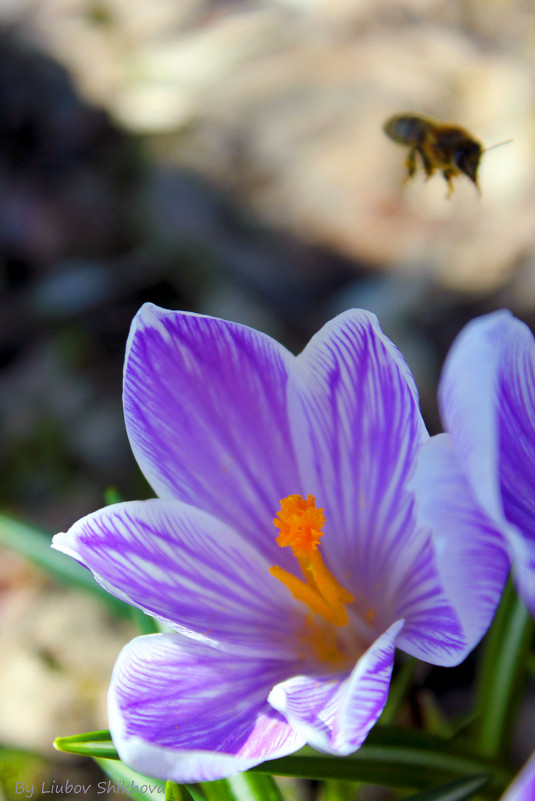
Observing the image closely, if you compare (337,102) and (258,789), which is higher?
(337,102)

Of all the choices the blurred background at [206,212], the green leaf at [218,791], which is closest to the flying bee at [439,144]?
the green leaf at [218,791]

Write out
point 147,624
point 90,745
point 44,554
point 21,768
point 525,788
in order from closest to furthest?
point 525,788 → point 90,745 → point 147,624 → point 44,554 → point 21,768

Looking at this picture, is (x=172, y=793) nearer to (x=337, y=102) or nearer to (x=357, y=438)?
(x=357, y=438)

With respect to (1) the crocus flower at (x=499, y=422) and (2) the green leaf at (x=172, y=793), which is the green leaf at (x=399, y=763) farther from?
(1) the crocus flower at (x=499, y=422)

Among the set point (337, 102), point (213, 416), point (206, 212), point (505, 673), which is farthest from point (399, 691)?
point (337, 102)

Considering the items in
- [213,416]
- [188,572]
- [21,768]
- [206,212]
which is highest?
[206,212]

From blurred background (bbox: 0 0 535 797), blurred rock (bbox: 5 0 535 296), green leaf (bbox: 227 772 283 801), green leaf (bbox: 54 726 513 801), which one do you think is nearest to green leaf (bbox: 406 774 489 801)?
green leaf (bbox: 54 726 513 801)

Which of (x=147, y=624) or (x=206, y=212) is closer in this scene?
(x=147, y=624)
